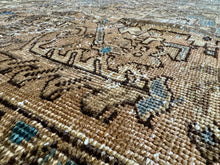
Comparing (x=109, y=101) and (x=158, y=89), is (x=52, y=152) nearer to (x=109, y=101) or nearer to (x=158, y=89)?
(x=109, y=101)

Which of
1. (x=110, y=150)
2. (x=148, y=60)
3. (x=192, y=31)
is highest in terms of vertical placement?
(x=192, y=31)

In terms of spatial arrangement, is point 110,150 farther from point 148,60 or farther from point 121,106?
point 148,60

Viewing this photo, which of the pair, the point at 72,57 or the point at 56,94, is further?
the point at 72,57

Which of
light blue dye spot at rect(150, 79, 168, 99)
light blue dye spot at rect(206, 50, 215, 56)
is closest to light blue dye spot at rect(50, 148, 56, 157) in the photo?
Result: light blue dye spot at rect(150, 79, 168, 99)

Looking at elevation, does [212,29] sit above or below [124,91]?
above

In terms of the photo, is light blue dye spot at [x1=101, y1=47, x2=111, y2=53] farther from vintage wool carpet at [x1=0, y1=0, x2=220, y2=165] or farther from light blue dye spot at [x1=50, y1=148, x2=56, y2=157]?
light blue dye spot at [x1=50, y1=148, x2=56, y2=157]

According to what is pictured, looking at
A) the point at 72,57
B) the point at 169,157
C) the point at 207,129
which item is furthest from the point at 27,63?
the point at 207,129
